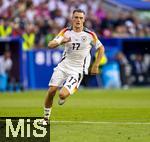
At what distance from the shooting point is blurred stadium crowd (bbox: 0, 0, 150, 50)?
102 ft

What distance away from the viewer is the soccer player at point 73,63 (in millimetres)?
13852

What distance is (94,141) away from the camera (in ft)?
36.1

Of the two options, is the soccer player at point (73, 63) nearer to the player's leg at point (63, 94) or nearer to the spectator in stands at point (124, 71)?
the player's leg at point (63, 94)

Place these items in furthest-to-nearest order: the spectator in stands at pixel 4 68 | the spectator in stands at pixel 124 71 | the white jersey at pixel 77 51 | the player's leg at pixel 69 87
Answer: the spectator in stands at pixel 124 71 → the spectator in stands at pixel 4 68 → the white jersey at pixel 77 51 → the player's leg at pixel 69 87

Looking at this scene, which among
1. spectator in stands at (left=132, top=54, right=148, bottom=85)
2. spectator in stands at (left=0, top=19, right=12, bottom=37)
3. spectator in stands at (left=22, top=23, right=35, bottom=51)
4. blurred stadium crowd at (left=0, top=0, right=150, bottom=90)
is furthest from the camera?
spectator in stands at (left=132, top=54, right=148, bottom=85)

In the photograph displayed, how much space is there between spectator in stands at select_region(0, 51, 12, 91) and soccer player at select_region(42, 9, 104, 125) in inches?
662

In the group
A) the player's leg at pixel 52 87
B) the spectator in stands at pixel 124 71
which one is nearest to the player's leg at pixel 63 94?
the player's leg at pixel 52 87

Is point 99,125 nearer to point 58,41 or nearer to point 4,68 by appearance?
point 58,41

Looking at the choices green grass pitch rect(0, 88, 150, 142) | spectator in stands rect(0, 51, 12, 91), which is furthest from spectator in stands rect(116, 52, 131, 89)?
green grass pitch rect(0, 88, 150, 142)

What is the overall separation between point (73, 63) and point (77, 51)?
0.27m

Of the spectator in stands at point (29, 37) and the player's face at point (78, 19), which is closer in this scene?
the player's face at point (78, 19)

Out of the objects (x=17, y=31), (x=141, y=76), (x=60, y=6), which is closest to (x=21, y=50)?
(x=17, y=31)

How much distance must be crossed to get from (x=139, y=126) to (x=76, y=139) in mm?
2577

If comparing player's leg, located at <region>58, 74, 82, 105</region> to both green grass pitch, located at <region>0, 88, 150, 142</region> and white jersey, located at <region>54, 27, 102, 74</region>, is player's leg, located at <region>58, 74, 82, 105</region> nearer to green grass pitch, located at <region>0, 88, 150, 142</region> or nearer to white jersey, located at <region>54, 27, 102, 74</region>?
white jersey, located at <region>54, 27, 102, 74</region>
